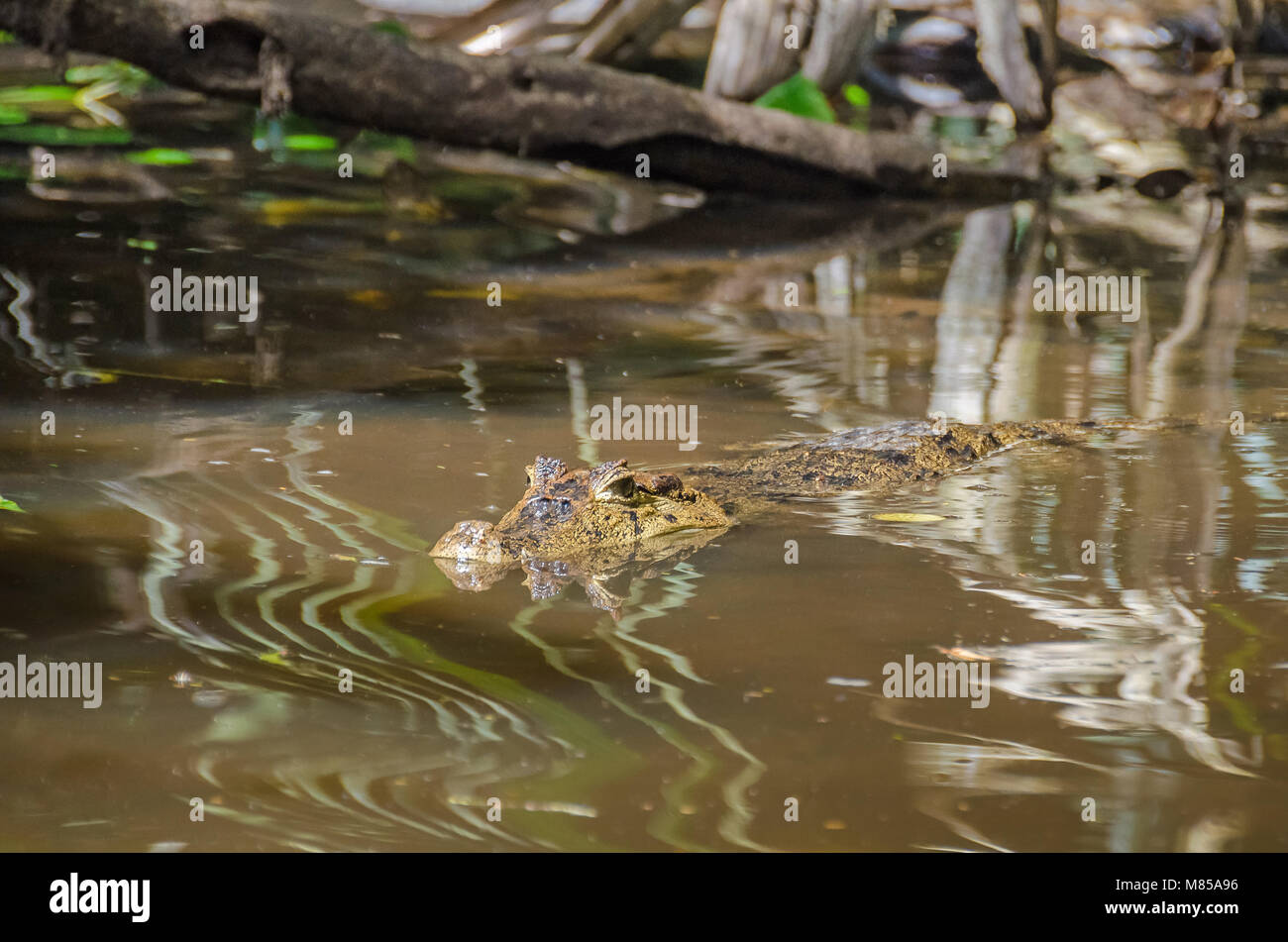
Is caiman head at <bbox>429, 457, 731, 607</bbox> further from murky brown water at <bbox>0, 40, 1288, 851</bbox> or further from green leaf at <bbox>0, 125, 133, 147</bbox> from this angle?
green leaf at <bbox>0, 125, 133, 147</bbox>

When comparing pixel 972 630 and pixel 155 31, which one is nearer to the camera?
pixel 972 630

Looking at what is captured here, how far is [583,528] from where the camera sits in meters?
5.37

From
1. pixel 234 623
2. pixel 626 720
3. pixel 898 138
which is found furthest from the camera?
pixel 898 138

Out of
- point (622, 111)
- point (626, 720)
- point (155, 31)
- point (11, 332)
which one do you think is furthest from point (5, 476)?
point (622, 111)

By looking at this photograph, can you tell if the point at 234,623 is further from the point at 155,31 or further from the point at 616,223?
the point at 616,223

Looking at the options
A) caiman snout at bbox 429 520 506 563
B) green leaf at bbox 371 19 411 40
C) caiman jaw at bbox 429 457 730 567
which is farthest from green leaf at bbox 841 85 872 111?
caiman snout at bbox 429 520 506 563

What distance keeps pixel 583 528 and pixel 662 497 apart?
0.35m

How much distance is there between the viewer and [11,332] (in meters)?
7.95

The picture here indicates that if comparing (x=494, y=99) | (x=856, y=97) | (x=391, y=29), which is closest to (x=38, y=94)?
(x=391, y=29)

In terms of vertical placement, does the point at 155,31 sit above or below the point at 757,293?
above

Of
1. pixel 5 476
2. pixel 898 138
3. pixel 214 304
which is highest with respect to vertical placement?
pixel 898 138

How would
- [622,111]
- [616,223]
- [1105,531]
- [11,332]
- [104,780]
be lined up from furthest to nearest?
1. [616,223]
2. [622,111]
3. [11,332]
4. [1105,531]
5. [104,780]

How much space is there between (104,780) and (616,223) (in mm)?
8885

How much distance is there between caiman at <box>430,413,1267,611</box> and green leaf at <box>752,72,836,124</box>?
6359mm
